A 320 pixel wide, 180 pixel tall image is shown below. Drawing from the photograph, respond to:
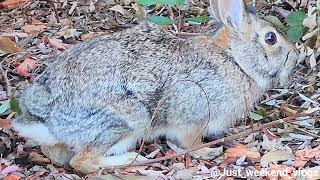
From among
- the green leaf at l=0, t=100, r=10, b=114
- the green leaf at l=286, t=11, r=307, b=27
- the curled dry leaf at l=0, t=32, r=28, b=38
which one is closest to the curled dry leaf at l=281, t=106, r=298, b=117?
the green leaf at l=286, t=11, r=307, b=27

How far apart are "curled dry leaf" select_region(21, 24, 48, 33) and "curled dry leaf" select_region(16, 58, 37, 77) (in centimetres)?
69

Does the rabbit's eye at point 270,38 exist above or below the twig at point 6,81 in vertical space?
above

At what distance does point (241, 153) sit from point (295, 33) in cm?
143

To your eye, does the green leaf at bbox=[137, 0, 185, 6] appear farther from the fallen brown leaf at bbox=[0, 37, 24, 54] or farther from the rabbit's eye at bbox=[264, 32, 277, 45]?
the fallen brown leaf at bbox=[0, 37, 24, 54]

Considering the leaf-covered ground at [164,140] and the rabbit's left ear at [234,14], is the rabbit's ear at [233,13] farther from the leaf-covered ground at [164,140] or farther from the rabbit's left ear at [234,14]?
the leaf-covered ground at [164,140]

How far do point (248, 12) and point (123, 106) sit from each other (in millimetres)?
1177

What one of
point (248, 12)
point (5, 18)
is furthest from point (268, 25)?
point (5, 18)

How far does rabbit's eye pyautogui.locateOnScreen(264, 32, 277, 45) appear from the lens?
5441 millimetres

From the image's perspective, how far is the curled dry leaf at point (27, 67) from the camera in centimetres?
640

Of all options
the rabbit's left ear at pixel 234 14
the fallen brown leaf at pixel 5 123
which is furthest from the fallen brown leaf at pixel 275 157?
the fallen brown leaf at pixel 5 123

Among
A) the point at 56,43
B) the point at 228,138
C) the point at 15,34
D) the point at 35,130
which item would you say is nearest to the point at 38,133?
the point at 35,130

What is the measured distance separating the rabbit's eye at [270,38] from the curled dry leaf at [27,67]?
2004 millimetres

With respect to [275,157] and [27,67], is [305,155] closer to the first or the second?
[275,157]

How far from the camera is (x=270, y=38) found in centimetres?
544
